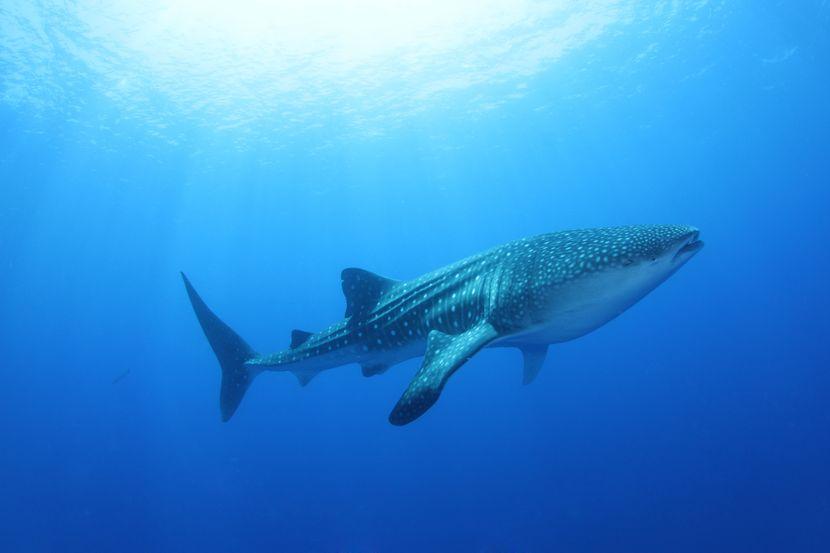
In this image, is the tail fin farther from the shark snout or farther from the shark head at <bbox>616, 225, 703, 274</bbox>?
the shark snout

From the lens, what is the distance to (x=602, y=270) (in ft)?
16.2

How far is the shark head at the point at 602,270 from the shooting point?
4.74 meters

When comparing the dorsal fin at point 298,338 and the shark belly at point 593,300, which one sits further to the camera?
the dorsal fin at point 298,338

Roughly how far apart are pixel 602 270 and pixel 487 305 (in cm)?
147

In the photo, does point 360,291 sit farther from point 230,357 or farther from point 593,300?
point 593,300

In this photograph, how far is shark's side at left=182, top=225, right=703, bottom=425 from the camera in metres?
4.80

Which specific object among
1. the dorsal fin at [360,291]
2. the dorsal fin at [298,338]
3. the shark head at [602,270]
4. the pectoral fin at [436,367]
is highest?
the dorsal fin at [360,291]

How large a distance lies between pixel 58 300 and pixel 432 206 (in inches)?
2876

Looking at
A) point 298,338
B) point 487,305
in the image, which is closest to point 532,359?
point 487,305

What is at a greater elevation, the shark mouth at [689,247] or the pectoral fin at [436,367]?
the shark mouth at [689,247]

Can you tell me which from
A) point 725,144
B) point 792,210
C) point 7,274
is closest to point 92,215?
point 7,274

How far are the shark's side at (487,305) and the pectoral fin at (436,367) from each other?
0.5 inches

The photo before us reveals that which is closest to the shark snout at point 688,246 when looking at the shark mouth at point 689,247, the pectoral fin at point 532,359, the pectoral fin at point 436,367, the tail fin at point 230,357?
the shark mouth at point 689,247

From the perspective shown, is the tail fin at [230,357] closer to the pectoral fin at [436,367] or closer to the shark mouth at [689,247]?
the pectoral fin at [436,367]
